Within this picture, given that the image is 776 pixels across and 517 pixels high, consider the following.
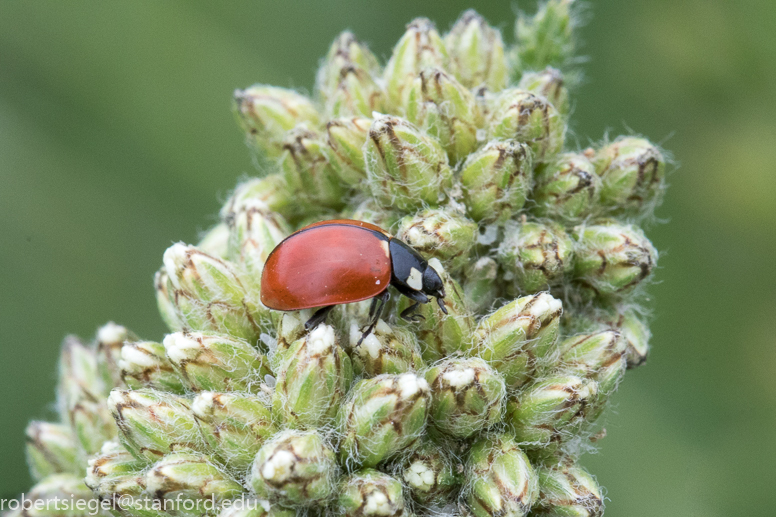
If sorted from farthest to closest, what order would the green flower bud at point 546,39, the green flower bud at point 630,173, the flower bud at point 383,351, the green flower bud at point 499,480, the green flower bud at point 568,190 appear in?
the green flower bud at point 546,39 → the green flower bud at point 630,173 → the green flower bud at point 568,190 → the flower bud at point 383,351 → the green flower bud at point 499,480

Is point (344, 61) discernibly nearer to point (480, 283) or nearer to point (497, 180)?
point (497, 180)

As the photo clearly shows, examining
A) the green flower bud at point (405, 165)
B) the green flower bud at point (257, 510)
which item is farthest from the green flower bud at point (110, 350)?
the green flower bud at point (405, 165)

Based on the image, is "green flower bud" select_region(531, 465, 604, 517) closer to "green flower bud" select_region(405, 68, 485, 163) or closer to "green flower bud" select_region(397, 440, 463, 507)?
"green flower bud" select_region(397, 440, 463, 507)

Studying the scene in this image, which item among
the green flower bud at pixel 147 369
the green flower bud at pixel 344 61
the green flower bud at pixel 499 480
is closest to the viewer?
the green flower bud at pixel 499 480

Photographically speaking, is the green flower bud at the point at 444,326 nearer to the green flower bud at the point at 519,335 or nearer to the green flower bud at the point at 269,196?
the green flower bud at the point at 519,335

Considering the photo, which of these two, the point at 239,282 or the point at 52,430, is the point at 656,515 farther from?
the point at 52,430

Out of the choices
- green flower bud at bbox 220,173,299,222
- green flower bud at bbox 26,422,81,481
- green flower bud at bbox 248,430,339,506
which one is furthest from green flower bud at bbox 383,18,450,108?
green flower bud at bbox 26,422,81,481
